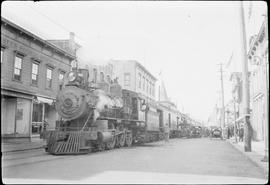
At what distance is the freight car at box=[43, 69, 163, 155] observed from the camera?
1393 centimetres

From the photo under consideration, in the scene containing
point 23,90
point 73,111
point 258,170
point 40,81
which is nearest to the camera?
point 258,170

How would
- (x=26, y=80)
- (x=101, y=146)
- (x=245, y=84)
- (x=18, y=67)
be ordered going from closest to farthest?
(x=101, y=146)
(x=245, y=84)
(x=18, y=67)
(x=26, y=80)

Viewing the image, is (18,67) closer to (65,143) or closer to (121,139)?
(121,139)

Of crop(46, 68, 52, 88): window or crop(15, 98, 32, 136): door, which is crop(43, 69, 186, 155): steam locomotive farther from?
crop(46, 68, 52, 88): window

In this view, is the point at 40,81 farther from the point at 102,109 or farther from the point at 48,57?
the point at 102,109

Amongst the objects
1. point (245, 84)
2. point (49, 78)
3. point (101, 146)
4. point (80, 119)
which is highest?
point (49, 78)

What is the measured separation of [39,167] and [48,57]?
14.6m

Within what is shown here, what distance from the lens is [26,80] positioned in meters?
20.3

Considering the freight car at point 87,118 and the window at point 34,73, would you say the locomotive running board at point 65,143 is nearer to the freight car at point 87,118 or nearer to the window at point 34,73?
the freight car at point 87,118

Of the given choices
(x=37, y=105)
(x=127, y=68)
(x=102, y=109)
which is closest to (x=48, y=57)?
(x=37, y=105)

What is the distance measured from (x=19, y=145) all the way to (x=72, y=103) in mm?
5120

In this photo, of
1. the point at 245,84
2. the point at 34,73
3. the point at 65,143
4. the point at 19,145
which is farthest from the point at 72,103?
the point at 245,84

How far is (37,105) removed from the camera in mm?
21969

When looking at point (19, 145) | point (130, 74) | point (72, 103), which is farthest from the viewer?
point (130, 74)
